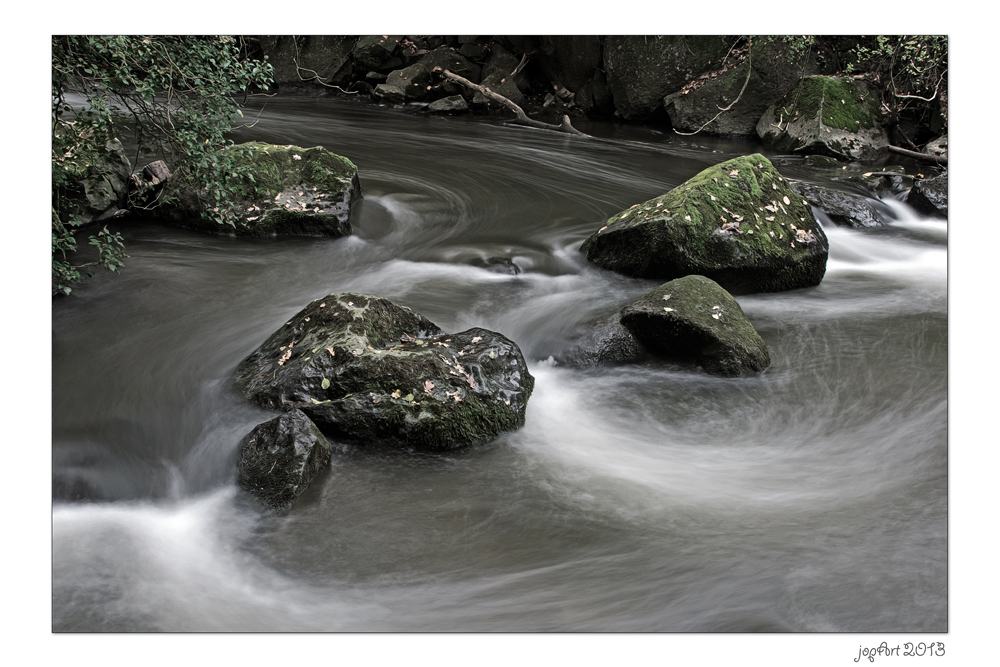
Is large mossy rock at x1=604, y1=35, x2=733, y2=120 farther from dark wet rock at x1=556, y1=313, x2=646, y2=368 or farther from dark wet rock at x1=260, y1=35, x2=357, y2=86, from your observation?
dark wet rock at x1=556, y1=313, x2=646, y2=368

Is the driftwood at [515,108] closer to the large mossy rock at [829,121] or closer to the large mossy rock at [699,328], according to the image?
the large mossy rock at [829,121]

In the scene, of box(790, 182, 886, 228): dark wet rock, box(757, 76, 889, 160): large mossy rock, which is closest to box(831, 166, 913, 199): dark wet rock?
box(790, 182, 886, 228): dark wet rock

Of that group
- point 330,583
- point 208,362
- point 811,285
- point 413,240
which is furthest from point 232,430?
point 811,285

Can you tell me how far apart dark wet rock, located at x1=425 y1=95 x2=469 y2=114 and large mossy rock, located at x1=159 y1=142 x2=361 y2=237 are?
652cm

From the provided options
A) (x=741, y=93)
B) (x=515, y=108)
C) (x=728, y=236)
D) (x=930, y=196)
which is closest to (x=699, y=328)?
(x=728, y=236)

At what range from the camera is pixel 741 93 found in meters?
11.3

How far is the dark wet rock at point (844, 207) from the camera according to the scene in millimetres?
7707

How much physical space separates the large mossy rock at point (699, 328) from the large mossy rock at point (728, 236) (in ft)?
2.78

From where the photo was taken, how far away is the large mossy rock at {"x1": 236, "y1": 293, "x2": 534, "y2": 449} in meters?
3.80

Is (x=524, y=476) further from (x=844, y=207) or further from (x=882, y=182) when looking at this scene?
(x=882, y=182)

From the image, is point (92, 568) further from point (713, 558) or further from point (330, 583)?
point (713, 558)

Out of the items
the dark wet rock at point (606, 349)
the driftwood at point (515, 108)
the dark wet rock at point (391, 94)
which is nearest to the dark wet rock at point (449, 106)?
the driftwood at point (515, 108)

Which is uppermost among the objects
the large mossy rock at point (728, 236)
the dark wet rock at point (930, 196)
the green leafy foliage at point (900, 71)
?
the green leafy foliage at point (900, 71)

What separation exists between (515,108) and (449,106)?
1.23m
